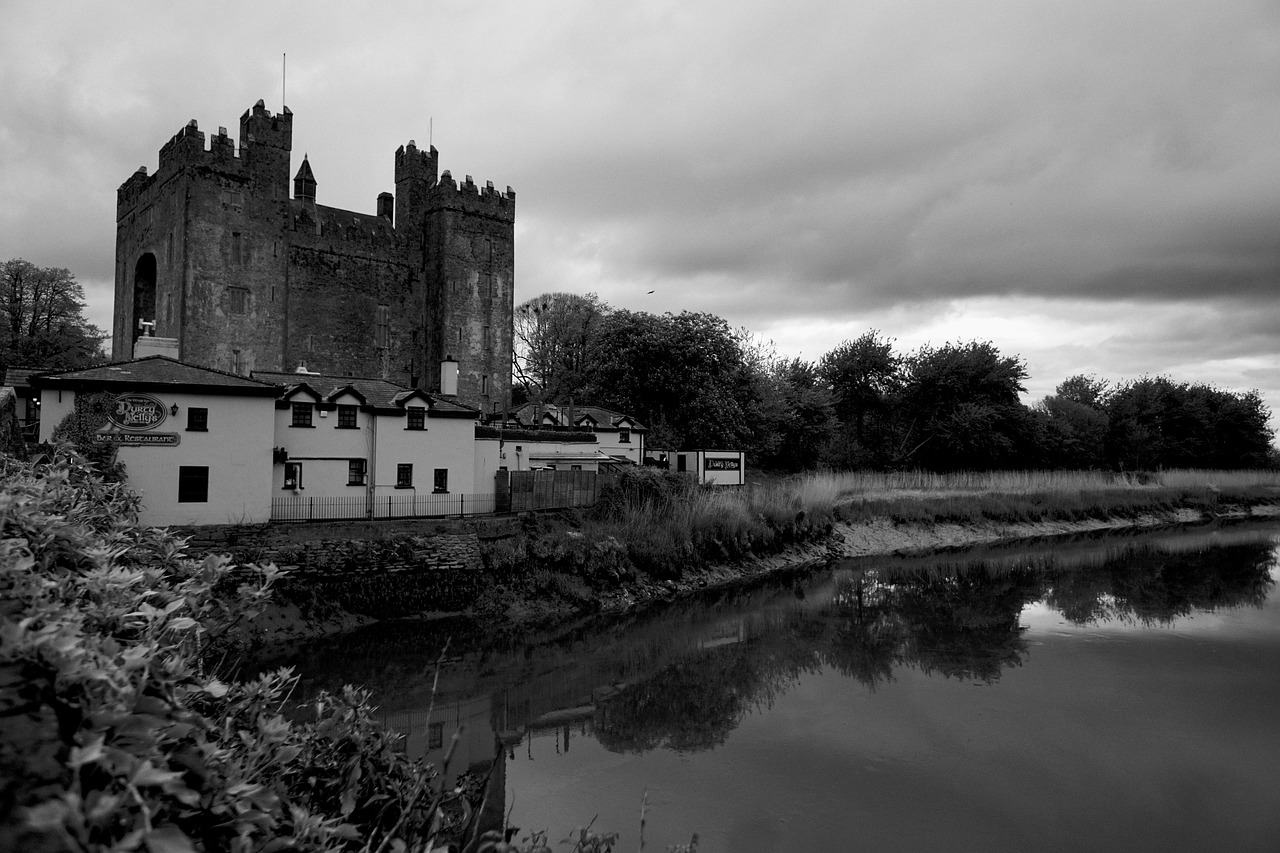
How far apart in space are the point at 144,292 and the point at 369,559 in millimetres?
32581

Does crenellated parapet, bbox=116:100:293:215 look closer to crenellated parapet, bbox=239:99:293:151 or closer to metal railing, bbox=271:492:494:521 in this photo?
crenellated parapet, bbox=239:99:293:151

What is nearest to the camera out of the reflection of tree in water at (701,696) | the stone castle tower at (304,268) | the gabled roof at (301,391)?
the reflection of tree in water at (701,696)

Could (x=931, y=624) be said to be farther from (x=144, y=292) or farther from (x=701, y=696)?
(x=144, y=292)

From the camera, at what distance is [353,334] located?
4641cm

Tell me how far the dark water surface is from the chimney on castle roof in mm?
36255

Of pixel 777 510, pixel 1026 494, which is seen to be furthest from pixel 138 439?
pixel 1026 494

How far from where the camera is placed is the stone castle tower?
39.4m

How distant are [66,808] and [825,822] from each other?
1021cm

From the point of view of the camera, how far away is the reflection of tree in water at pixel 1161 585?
23953 mm

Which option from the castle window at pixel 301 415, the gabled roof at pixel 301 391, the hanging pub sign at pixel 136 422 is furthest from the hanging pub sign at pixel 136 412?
the castle window at pixel 301 415

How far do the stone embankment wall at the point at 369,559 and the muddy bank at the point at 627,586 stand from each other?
1.34 feet

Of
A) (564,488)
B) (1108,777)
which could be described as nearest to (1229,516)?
(564,488)

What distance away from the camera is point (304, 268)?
1762 inches

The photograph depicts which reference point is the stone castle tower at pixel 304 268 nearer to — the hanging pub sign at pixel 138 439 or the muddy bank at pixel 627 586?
the hanging pub sign at pixel 138 439
